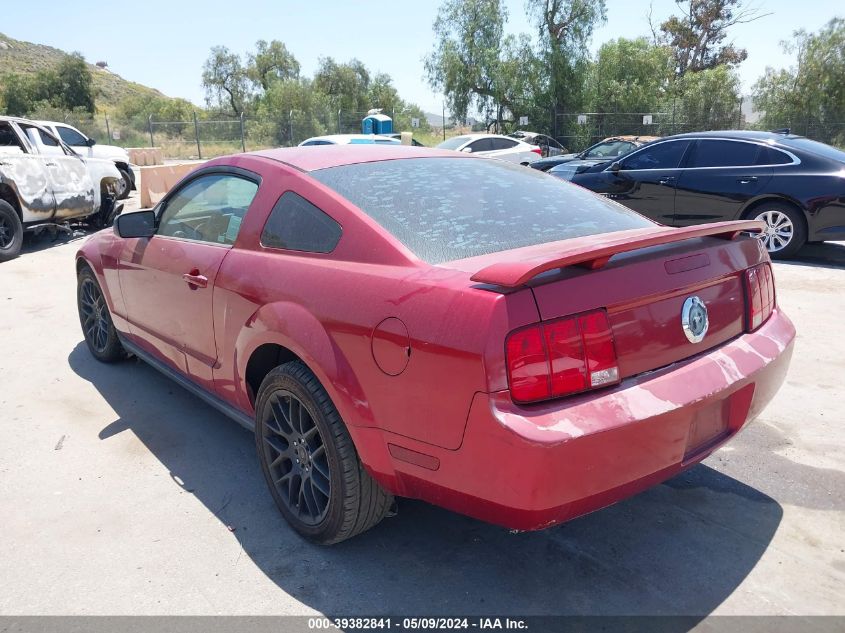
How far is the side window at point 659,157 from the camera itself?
8.83 metres

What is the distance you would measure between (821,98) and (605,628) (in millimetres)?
33165

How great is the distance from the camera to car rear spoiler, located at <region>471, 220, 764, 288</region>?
2.06 metres

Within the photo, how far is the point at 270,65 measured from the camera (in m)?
61.1

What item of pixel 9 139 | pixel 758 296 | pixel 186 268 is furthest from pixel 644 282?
pixel 9 139

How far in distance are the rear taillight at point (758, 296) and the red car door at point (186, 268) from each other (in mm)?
2292

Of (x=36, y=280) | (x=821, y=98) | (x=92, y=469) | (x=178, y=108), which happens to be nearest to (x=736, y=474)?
(x=92, y=469)

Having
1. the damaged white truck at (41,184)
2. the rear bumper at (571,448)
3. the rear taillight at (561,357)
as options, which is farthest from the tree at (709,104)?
the rear taillight at (561,357)

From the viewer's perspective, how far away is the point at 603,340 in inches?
85.6

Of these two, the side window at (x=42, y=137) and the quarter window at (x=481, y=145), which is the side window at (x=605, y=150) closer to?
the quarter window at (x=481, y=145)

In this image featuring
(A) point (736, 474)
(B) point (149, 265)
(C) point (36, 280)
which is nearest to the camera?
(A) point (736, 474)

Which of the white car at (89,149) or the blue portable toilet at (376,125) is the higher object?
the blue portable toilet at (376,125)

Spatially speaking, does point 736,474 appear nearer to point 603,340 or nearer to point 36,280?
point 603,340

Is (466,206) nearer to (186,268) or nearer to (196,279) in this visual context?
(196,279)

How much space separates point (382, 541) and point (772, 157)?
7324mm
